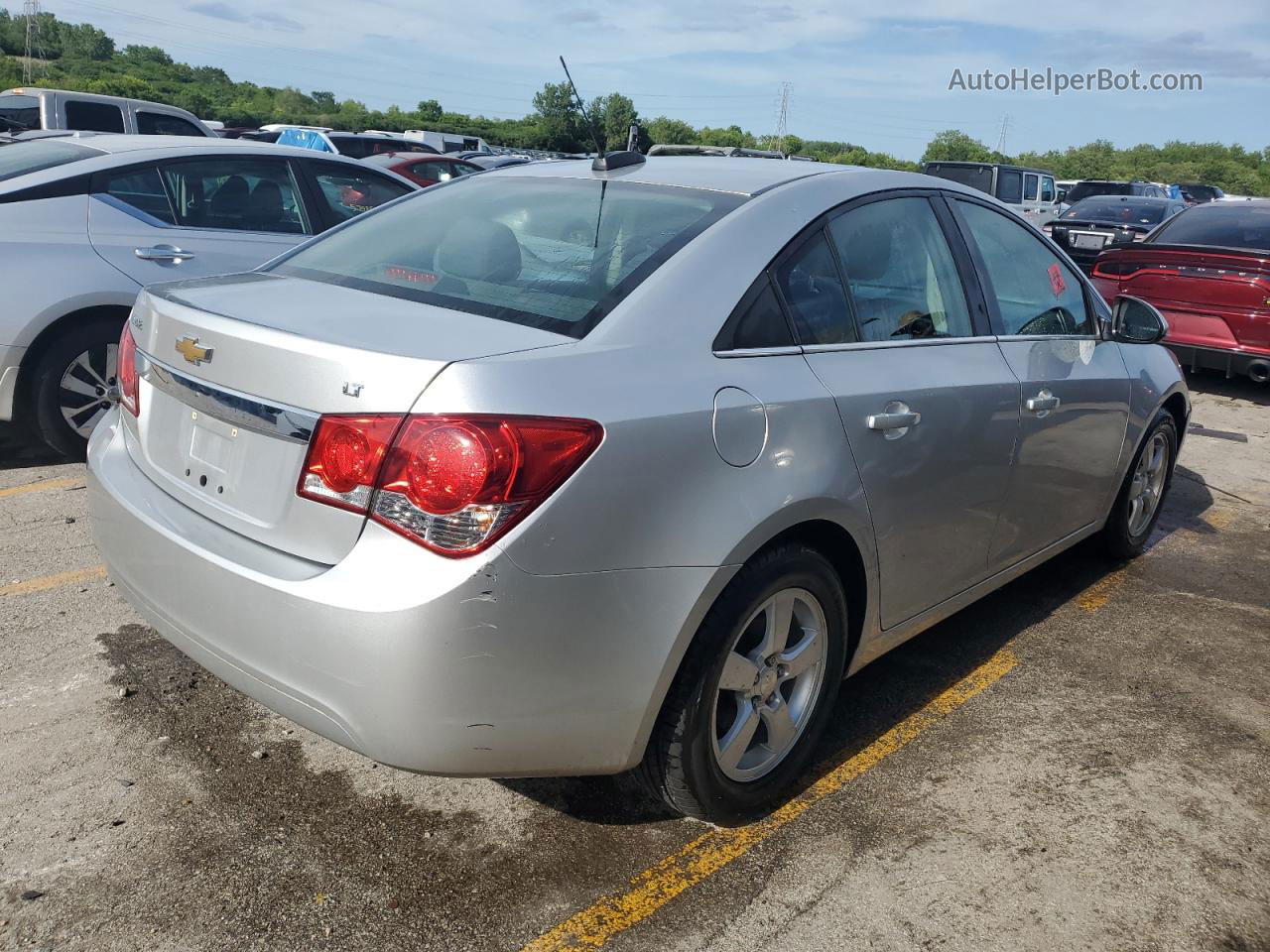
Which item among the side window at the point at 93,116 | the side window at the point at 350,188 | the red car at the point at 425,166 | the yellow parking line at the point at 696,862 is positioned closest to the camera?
the yellow parking line at the point at 696,862

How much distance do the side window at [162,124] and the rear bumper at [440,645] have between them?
36.4 feet

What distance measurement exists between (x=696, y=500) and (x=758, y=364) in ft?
1.45

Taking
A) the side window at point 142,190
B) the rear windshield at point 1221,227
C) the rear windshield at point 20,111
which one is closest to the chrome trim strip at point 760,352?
the side window at point 142,190

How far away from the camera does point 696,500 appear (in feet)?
7.77

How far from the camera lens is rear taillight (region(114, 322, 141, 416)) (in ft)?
9.36

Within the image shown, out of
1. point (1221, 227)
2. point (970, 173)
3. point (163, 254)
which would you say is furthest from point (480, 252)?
point (970, 173)

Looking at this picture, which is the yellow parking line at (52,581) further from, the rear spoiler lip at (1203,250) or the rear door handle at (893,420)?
the rear spoiler lip at (1203,250)

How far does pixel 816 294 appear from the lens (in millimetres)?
2908

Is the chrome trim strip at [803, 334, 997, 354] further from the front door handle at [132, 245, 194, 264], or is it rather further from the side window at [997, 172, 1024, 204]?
the side window at [997, 172, 1024, 204]

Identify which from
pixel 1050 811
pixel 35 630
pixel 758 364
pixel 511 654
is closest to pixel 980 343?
pixel 758 364

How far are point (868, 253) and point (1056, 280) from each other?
4.54ft

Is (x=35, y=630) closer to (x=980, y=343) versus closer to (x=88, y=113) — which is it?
(x=980, y=343)

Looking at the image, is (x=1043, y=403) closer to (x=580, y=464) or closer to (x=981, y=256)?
(x=981, y=256)

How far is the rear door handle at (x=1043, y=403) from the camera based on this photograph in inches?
142
